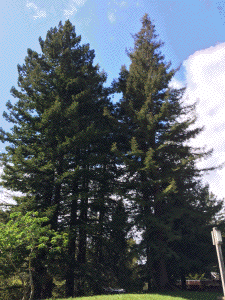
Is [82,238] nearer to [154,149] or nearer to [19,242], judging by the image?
[19,242]

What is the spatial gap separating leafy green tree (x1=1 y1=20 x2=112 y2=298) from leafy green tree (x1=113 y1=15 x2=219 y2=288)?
2268mm

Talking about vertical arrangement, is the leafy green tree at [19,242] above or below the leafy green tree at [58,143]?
below

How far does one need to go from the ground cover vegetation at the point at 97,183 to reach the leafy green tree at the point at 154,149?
0.08m

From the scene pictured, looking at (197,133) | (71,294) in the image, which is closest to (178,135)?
(197,133)

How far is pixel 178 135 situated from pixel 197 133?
139 centimetres

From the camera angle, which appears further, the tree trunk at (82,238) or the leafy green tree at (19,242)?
the tree trunk at (82,238)

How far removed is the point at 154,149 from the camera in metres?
14.6

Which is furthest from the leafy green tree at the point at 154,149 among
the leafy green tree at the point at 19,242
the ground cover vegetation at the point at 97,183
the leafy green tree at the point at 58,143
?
the leafy green tree at the point at 19,242

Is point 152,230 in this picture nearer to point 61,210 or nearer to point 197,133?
point 61,210

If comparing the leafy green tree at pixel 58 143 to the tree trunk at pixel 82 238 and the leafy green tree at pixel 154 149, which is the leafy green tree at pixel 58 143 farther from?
the leafy green tree at pixel 154 149

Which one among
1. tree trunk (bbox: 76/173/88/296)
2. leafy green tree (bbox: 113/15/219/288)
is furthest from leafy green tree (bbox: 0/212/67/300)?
leafy green tree (bbox: 113/15/219/288)

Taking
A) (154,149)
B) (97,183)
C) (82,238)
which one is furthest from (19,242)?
(154,149)

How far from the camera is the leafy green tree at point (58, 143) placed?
12852 millimetres

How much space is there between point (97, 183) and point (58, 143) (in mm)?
3929
